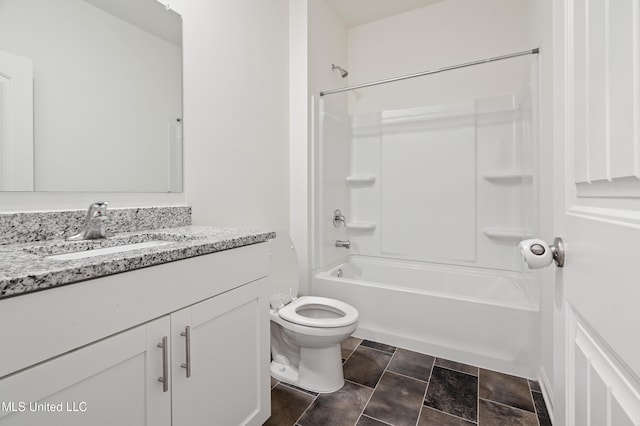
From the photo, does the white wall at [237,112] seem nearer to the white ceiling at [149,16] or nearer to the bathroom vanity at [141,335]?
the white ceiling at [149,16]

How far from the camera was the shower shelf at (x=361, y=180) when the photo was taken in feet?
9.29

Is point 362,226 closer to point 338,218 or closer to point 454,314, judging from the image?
point 338,218

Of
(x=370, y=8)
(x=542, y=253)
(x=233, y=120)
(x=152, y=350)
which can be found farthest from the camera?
(x=370, y=8)

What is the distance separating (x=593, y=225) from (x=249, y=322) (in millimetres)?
1117

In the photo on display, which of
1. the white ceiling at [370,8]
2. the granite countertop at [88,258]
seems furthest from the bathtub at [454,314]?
the white ceiling at [370,8]

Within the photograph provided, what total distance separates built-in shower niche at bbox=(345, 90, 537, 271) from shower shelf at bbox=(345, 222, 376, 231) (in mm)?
10

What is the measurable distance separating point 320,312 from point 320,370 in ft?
1.15

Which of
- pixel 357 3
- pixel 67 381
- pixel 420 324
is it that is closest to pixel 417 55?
pixel 357 3

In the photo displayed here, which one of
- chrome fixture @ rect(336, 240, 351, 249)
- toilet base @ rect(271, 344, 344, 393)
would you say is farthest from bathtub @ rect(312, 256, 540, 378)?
toilet base @ rect(271, 344, 344, 393)

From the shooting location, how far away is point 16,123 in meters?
0.97

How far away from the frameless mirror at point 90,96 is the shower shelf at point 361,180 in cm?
175

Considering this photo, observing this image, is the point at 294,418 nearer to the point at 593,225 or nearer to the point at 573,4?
the point at 593,225

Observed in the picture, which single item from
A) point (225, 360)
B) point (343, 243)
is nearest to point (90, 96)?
point (225, 360)

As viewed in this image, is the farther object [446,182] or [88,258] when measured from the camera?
[446,182]
